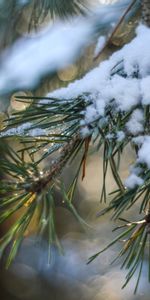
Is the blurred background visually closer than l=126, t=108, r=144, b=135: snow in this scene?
No

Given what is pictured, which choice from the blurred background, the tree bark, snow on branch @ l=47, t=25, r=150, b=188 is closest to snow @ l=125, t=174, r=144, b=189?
snow on branch @ l=47, t=25, r=150, b=188

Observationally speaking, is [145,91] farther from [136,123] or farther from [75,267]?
[75,267]

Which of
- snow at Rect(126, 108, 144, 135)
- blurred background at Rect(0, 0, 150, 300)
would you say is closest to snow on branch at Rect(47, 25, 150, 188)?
snow at Rect(126, 108, 144, 135)

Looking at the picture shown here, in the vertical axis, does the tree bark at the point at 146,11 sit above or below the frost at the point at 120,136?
above

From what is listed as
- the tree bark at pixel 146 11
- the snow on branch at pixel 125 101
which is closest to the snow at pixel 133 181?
the snow on branch at pixel 125 101

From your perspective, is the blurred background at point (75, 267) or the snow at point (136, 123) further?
the blurred background at point (75, 267)

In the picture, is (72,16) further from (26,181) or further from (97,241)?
(97,241)

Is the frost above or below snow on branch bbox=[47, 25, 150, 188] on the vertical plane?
below

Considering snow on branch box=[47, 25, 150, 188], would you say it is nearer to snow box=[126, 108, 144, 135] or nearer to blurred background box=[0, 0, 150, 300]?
snow box=[126, 108, 144, 135]

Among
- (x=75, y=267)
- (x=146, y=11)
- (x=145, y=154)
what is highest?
(x=146, y=11)

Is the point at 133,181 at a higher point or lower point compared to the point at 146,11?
lower

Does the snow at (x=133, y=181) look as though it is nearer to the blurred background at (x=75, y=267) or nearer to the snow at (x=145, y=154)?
the snow at (x=145, y=154)

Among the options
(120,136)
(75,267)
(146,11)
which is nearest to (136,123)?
(120,136)
